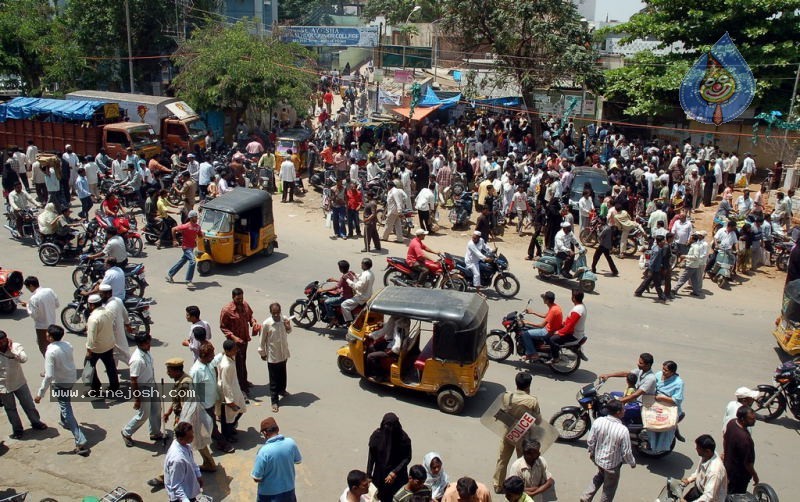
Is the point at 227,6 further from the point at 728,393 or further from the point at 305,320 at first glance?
the point at 728,393

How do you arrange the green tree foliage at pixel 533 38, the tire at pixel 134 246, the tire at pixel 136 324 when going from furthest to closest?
the green tree foliage at pixel 533 38 < the tire at pixel 134 246 < the tire at pixel 136 324

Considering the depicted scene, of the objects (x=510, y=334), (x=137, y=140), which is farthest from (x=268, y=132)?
(x=510, y=334)

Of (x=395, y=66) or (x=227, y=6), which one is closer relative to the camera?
(x=395, y=66)

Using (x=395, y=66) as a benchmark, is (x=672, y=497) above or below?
below

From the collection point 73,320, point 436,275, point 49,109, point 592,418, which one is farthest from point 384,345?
point 49,109

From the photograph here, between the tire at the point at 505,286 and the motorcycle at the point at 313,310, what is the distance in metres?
3.67

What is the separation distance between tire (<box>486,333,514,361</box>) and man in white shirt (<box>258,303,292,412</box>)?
3402 millimetres

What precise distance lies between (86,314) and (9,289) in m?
1.77

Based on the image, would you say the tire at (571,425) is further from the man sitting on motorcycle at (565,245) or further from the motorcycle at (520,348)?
the man sitting on motorcycle at (565,245)

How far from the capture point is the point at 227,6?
2004 inches

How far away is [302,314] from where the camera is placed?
11.7m

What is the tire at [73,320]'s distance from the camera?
11.0m

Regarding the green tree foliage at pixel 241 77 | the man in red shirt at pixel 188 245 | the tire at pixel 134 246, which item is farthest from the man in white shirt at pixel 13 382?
the green tree foliage at pixel 241 77

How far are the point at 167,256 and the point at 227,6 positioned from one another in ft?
133
